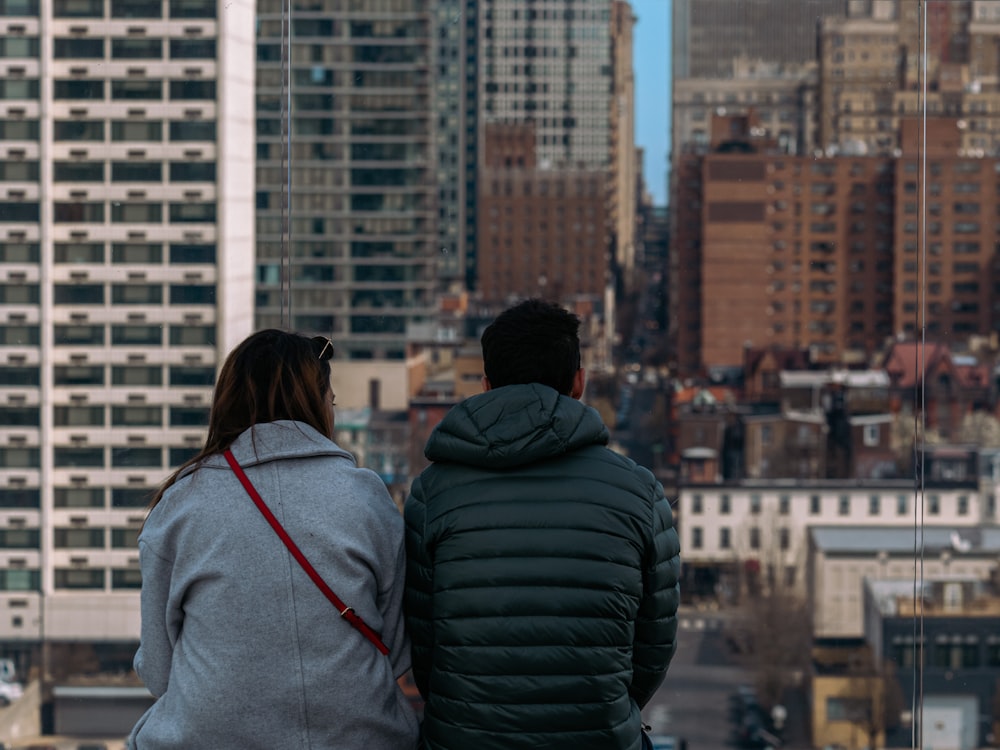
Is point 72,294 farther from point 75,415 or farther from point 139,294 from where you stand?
point 75,415

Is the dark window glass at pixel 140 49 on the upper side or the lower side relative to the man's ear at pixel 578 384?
upper

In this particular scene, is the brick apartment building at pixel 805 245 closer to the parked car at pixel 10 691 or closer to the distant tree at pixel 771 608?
the distant tree at pixel 771 608

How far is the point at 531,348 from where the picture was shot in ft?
2.71

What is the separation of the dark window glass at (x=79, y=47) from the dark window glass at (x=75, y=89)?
566mm

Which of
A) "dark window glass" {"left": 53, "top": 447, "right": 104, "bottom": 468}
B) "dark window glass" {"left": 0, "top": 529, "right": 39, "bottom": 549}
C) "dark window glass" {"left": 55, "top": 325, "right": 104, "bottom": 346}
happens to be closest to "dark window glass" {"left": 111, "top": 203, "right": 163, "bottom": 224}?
"dark window glass" {"left": 55, "top": 325, "right": 104, "bottom": 346}

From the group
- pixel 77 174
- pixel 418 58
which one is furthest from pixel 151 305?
pixel 418 58

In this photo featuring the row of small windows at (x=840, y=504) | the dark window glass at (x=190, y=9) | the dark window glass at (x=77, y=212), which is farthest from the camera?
the row of small windows at (x=840, y=504)

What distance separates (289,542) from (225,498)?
5 centimetres

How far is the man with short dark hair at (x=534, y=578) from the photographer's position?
2.48ft

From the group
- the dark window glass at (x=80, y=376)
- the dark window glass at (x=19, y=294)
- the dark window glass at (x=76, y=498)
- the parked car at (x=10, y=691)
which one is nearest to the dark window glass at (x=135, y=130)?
the dark window glass at (x=19, y=294)

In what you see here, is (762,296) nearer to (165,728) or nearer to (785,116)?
(785,116)

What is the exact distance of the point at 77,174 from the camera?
14391 mm

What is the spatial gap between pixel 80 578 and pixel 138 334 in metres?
3.93

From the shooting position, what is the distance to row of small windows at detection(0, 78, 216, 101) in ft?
42.7
